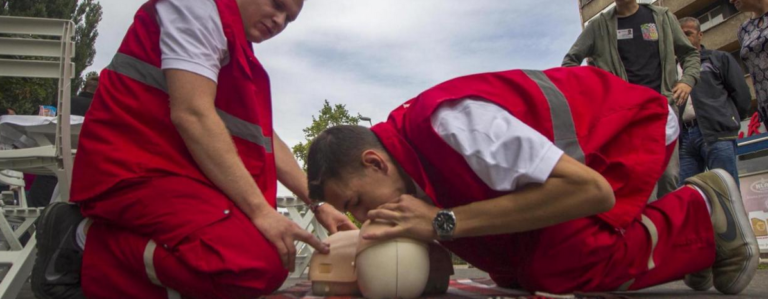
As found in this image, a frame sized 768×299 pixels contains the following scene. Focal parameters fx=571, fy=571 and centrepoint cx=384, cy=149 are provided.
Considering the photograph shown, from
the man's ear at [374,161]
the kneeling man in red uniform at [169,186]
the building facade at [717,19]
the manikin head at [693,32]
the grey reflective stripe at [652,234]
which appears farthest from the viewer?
the building facade at [717,19]

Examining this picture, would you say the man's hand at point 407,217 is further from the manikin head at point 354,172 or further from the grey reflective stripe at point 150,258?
the grey reflective stripe at point 150,258

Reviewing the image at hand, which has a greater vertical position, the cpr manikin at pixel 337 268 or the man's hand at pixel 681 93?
the man's hand at pixel 681 93

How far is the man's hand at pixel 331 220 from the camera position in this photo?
2.50 meters

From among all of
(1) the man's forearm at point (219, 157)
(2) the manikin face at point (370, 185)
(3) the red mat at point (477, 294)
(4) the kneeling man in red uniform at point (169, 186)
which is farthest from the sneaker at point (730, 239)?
(1) the man's forearm at point (219, 157)

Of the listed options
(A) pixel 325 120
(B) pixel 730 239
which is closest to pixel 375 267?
(B) pixel 730 239

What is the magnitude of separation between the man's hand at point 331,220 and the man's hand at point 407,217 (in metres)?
0.63

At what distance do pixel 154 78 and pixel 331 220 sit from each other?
1.03 m

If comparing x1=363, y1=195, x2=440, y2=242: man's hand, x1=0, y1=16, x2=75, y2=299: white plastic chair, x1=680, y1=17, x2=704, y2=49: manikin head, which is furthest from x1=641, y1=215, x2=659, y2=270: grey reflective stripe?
x1=680, y1=17, x2=704, y2=49: manikin head

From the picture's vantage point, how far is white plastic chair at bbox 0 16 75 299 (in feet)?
7.54

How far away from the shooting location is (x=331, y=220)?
252cm

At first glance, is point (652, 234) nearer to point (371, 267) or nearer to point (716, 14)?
point (371, 267)

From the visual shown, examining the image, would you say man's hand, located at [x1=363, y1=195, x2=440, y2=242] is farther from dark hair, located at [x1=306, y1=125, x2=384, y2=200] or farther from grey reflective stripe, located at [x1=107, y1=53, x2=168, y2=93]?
grey reflective stripe, located at [x1=107, y1=53, x2=168, y2=93]

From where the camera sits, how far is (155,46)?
1.82 meters

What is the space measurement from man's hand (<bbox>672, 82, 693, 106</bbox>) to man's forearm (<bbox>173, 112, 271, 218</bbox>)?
8.57 ft
